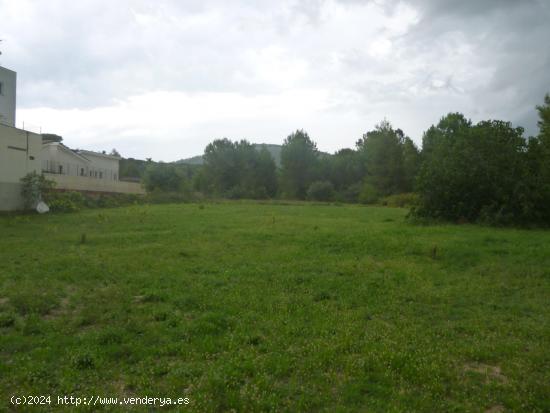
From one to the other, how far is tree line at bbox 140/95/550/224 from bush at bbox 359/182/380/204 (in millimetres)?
124

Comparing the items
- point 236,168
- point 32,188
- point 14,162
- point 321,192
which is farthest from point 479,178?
point 236,168

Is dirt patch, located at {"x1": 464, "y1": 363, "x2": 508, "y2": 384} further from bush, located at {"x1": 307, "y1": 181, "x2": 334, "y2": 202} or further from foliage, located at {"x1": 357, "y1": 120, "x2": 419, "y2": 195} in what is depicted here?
bush, located at {"x1": 307, "y1": 181, "x2": 334, "y2": 202}

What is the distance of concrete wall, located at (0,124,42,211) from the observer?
26297 millimetres

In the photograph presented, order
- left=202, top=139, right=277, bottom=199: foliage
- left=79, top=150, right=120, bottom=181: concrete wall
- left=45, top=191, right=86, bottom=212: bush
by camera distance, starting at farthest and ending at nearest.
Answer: left=202, top=139, right=277, bottom=199: foliage
left=79, top=150, right=120, bottom=181: concrete wall
left=45, top=191, right=86, bottom=212: bush

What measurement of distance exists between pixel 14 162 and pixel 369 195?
4006 centimetres

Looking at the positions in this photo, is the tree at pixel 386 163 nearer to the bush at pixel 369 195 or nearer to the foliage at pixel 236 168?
the bush at pixel 369 195

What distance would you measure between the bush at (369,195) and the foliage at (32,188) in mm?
37984

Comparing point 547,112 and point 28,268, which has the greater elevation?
point 547,112

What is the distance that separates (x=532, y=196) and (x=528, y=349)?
14075mm

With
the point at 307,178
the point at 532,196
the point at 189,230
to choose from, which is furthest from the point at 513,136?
the point at 307,178

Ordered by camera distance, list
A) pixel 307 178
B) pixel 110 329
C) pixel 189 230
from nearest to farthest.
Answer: pixel 110 329, pixel 189 230, pixel 307 178

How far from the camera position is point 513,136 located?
20.5 metres

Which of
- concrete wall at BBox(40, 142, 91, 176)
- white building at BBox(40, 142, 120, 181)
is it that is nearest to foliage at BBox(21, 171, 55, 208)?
white building at BBox(40, 142, 120, 181)

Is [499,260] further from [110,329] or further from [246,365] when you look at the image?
[110,329]
